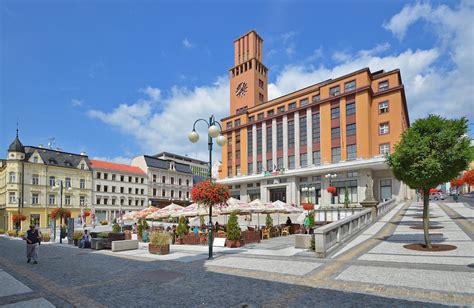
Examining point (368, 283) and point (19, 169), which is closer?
point (368, 283)

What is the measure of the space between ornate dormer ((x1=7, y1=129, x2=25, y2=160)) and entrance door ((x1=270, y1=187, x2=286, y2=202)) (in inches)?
1736

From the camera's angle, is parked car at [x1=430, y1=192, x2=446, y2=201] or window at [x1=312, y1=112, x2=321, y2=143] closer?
window at [x1=312, y1=112, x2=321, y2=143]

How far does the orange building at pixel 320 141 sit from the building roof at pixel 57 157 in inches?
1153

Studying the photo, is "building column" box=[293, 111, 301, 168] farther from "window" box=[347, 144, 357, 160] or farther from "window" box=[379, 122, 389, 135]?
Answer: "window" box=[379, 122, 389, 135]

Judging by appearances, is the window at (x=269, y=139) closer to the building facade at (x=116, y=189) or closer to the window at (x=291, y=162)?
the window at (x=291, y=162)

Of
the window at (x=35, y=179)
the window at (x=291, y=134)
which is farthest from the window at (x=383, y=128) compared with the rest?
the window at (x=35, y=179)

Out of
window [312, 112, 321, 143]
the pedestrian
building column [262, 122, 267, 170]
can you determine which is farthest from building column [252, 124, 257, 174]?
the pedestrian

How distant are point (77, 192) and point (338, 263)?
57.8m

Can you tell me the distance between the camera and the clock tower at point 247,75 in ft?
234

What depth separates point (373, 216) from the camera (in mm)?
24688

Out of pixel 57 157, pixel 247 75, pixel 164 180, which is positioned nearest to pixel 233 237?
pixel 57 157

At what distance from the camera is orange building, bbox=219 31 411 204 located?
46125 millimetres

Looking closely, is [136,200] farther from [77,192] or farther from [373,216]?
[373,216]

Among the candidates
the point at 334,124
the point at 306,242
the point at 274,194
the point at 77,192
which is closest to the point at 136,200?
the point at 77,192
